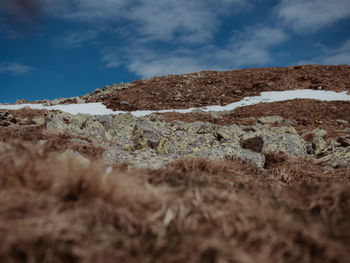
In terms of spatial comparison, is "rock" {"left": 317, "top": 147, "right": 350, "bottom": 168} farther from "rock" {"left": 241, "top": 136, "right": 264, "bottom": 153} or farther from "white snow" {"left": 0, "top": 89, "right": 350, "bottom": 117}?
"white snow" {"left": 0, "top": 89, "right": 350, "bottom": 117}

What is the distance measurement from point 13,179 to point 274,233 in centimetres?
164

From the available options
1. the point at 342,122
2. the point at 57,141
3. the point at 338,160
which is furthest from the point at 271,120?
the point at 57,141

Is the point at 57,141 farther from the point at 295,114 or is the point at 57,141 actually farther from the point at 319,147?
the point at 295,114

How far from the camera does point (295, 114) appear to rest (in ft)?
74.8

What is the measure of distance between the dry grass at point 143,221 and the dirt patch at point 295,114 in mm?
18491

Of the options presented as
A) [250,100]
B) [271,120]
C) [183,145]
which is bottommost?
[183,145]

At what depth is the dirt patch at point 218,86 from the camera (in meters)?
33.4

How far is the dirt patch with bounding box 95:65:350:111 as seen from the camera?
109 ft

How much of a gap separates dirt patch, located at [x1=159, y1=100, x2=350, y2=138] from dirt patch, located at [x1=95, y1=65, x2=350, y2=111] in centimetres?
725

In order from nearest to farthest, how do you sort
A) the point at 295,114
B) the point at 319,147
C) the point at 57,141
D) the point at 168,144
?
the point at 57,141, the point at 168,144, the point at 319,147, the point at 295,114

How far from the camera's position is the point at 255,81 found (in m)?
38.5

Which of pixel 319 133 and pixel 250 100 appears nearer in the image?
pixel 319 133

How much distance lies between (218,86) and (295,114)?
58.0ft

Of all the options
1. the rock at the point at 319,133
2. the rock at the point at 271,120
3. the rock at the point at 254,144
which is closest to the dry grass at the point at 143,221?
the rock at the point at 254,144
